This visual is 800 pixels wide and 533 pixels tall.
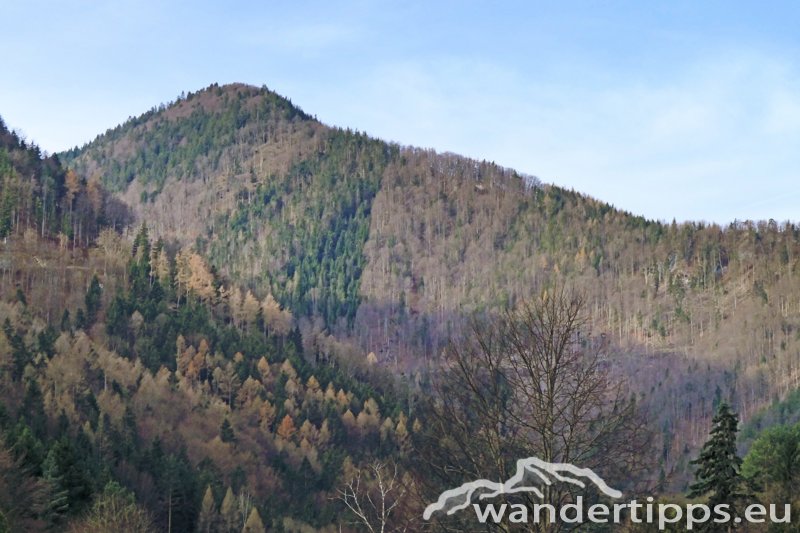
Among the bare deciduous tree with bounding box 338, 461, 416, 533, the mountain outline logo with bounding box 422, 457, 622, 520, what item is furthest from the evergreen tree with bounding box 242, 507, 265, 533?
the mountain outline logo with bounding box 422, 457, 622, 520

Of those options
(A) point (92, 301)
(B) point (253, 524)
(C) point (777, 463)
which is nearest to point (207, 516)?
(B) point (253, 524)

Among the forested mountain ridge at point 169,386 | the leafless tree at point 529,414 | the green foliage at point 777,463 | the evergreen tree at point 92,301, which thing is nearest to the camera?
the leafless tree at point 529,414

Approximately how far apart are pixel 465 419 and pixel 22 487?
44.3m

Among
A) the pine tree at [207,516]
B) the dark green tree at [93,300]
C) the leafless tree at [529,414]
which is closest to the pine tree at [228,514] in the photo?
the pine tree at [207,516]

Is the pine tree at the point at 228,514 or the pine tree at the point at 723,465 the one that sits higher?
the pine tree at the point at 723,465

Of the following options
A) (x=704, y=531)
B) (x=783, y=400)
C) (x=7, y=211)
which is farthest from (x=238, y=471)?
(x=783, y=400)

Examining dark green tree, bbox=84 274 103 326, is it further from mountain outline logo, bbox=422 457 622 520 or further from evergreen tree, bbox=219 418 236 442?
mountain outline logo, bbox=422 457 622 520

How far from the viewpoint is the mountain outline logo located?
17.5m

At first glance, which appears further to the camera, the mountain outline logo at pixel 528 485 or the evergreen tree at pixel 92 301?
the evergreen tree at pixel 92 301

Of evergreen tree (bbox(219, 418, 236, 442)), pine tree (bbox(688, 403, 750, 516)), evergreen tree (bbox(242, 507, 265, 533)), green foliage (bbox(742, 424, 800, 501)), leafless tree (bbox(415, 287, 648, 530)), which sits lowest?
evergreen tree (bbox(242, 507, 265, 533))

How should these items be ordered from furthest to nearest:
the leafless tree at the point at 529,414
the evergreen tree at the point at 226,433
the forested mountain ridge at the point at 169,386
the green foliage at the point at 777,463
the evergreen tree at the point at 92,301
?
1. the evergreen tree at the point at 92,301
2. the evergreen tree at the point at 226,433
3. the forested mountain ridge at the point at 169,386
4. the green foliage at the point at 777,463
5. the leafless tree at the point at 529,414

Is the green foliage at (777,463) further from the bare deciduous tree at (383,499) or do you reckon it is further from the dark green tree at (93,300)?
the dark green tree at (93,300)

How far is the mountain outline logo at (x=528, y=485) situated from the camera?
1748cm

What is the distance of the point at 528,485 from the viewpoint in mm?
17688
